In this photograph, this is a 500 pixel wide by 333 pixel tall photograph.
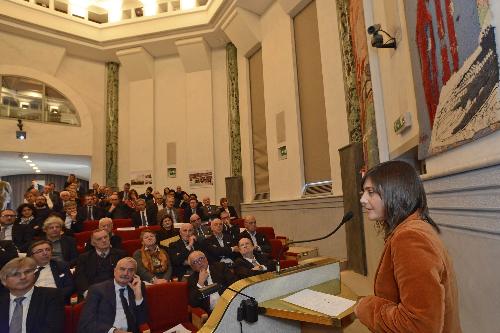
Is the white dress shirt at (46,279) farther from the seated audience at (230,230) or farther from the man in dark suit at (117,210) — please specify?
the man in dark suit at (117,210)

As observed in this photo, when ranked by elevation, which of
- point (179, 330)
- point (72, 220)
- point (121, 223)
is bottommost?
point (179, 330)

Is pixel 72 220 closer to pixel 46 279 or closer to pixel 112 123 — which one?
pixel 46 279

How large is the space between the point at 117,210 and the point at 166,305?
4057 mm

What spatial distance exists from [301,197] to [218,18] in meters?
5.91

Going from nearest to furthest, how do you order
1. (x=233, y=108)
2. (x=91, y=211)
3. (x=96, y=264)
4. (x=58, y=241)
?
(x=96, y=264), (x=58, y=241), (x=91, y=211), (x=233, y=108)

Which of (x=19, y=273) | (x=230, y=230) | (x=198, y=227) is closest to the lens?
(x=19, y=273)

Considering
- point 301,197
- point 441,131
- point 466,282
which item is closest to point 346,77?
point 301,197

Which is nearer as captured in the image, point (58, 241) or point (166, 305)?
point (166, 305)

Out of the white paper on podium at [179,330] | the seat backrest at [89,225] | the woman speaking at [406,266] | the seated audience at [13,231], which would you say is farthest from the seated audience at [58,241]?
the woman speaking at [406,266]

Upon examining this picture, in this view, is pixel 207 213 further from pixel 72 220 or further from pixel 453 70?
pixel 453 70

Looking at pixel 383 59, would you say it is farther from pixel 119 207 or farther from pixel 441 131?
pixel 119 207

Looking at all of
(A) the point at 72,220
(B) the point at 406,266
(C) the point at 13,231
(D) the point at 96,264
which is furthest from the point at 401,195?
(A) the point at 72,220

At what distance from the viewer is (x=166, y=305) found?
10.1ft

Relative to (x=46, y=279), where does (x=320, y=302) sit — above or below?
above
